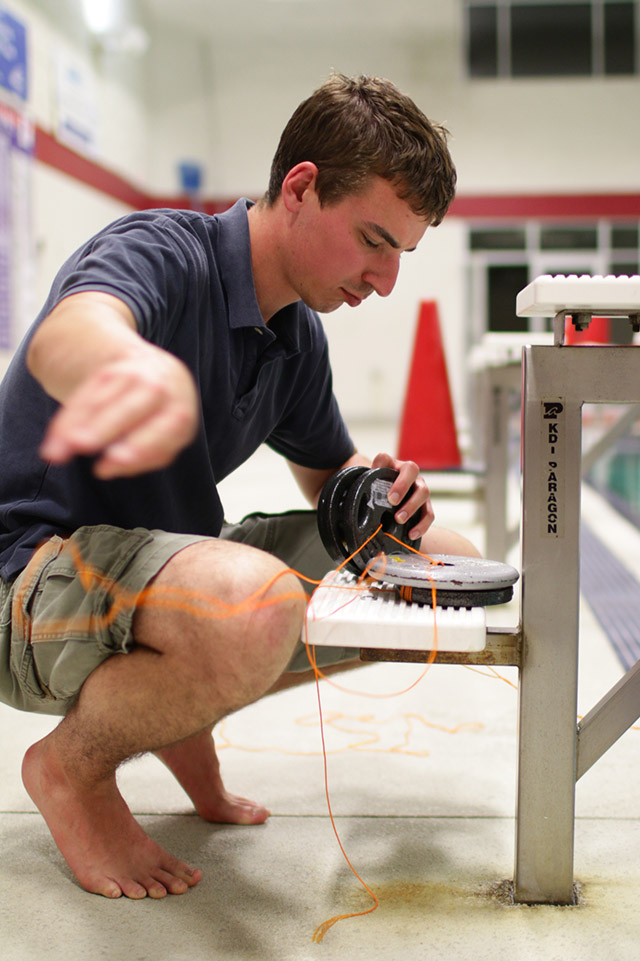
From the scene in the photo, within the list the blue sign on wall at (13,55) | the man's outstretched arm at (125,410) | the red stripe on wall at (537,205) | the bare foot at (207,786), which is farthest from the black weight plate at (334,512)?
the red stripe on wall at (537,205)

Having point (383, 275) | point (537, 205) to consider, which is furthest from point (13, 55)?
point (383, 275)

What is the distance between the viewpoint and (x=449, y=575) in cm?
116

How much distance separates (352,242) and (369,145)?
0.13 meters

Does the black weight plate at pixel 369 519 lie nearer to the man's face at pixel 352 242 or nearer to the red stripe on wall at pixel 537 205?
the man's face at pixel 352 242

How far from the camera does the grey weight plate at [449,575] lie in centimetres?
114

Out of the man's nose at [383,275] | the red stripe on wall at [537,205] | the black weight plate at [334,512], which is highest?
the red stripe on wall at [537,205]

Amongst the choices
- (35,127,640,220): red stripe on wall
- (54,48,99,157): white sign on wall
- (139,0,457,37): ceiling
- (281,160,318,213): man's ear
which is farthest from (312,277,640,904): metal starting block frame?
(139,0,457,37): ceiling

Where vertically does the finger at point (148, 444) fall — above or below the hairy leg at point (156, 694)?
above

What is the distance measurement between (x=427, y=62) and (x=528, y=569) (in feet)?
36.6

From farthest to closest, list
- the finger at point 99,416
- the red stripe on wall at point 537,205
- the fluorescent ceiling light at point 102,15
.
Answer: the red stripe on wall at point 537,205 → the fluorescent ceiling light at point 102,15 → the finger at point 99,416

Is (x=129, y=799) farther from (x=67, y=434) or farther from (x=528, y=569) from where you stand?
(x=67, y=434)

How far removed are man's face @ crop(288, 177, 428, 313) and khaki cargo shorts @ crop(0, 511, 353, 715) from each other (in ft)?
1.47

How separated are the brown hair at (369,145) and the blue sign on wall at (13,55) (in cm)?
628

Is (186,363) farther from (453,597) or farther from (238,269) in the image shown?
(453,597)
